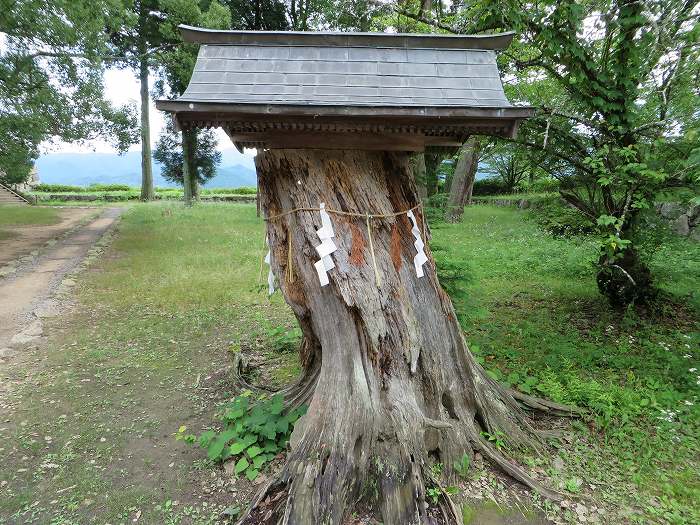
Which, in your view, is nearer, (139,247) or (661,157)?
(661,157)

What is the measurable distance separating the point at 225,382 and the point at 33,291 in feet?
19.6

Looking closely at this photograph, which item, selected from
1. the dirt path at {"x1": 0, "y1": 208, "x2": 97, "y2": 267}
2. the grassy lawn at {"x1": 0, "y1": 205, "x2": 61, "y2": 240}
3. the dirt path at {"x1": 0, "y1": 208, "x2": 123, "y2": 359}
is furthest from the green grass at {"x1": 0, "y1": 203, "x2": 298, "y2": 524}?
the grassy lawn at {"x1": 0, "y1": 205, "x2": 61, "y2": 240}

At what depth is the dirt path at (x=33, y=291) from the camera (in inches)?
262

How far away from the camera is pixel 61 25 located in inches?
419

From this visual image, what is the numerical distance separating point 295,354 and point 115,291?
16.1 feet

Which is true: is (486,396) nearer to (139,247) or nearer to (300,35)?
(300,35)

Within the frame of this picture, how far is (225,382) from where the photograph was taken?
17.6 ft

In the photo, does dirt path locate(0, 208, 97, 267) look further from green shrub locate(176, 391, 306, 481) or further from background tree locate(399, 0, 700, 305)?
background tree locate(399, 0, 700, 305)

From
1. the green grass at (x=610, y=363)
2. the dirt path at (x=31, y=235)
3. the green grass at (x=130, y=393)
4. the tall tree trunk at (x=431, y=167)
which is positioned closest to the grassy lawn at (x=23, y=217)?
the dirt path at (x=31, y=235)

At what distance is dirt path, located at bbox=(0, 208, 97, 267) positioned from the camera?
38.7ft

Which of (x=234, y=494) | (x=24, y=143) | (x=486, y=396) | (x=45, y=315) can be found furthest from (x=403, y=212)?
(x=24, y=143)

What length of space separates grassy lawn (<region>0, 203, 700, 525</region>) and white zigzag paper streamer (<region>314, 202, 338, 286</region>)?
191 cm

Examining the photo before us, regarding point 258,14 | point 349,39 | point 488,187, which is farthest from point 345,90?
point 488,187

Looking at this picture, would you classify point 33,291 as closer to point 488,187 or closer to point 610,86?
point 610,86
